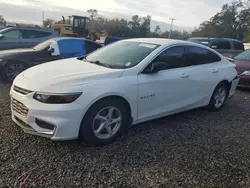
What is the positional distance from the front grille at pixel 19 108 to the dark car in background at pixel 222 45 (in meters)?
9.53

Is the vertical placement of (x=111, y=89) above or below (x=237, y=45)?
below

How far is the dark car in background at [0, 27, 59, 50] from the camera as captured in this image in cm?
1036

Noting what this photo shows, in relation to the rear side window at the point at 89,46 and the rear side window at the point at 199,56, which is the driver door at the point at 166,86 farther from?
the rear side window at the point at 89,46

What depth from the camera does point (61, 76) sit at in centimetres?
352

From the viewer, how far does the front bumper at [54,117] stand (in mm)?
3219

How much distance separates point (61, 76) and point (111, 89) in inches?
27.5

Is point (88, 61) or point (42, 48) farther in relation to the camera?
point (42, 48)

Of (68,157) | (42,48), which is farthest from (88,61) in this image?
(42,48)

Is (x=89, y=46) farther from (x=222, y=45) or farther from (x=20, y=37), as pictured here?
(x=222, y=45)

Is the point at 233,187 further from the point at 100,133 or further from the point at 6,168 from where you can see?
the point at 6,168

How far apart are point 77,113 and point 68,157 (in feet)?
1.86

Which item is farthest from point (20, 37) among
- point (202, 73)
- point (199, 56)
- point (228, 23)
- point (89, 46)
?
point (228, 23)

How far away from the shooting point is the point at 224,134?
→ 4398 millimetres

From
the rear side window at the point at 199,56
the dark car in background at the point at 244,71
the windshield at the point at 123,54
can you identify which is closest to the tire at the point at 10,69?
the windshield at the point at 123,54
